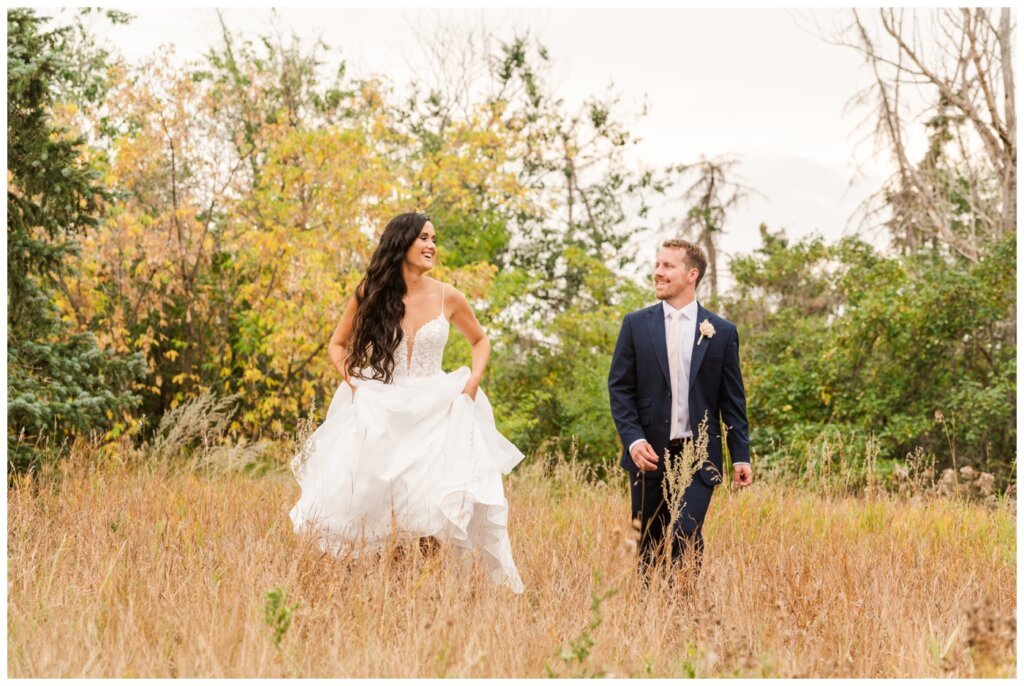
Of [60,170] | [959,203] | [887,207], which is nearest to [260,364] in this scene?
[60,170]

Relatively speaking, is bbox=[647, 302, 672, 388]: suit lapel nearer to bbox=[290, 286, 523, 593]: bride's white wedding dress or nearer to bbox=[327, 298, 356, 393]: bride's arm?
bbox=[290, 286, 523, 593]: bride's white wedding dress

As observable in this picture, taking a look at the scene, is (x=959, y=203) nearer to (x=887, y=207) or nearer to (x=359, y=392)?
(x=887, y=207)

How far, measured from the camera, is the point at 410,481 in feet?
15.8

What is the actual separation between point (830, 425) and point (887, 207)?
4.79 m

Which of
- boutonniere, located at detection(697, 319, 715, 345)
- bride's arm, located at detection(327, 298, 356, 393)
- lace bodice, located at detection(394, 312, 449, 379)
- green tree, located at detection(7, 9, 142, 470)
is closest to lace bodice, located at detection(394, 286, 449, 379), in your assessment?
lace bodice, located at detection(394, 312, 449, 379)

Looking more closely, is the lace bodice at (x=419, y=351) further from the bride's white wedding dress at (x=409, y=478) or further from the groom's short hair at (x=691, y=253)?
the groom's short hair at (x=691, y=253)

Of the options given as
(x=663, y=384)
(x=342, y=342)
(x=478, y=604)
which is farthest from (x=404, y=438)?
(x=663, y=384)

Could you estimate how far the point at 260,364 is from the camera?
11.0m

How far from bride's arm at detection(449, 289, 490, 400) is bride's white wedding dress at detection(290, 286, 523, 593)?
120 mm

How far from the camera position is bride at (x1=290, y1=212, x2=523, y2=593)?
4785mm

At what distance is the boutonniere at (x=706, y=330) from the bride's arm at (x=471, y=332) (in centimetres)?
116

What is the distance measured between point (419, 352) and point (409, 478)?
71 cm

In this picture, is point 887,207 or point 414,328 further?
point 887,207

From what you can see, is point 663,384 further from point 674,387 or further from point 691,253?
point 691,253
